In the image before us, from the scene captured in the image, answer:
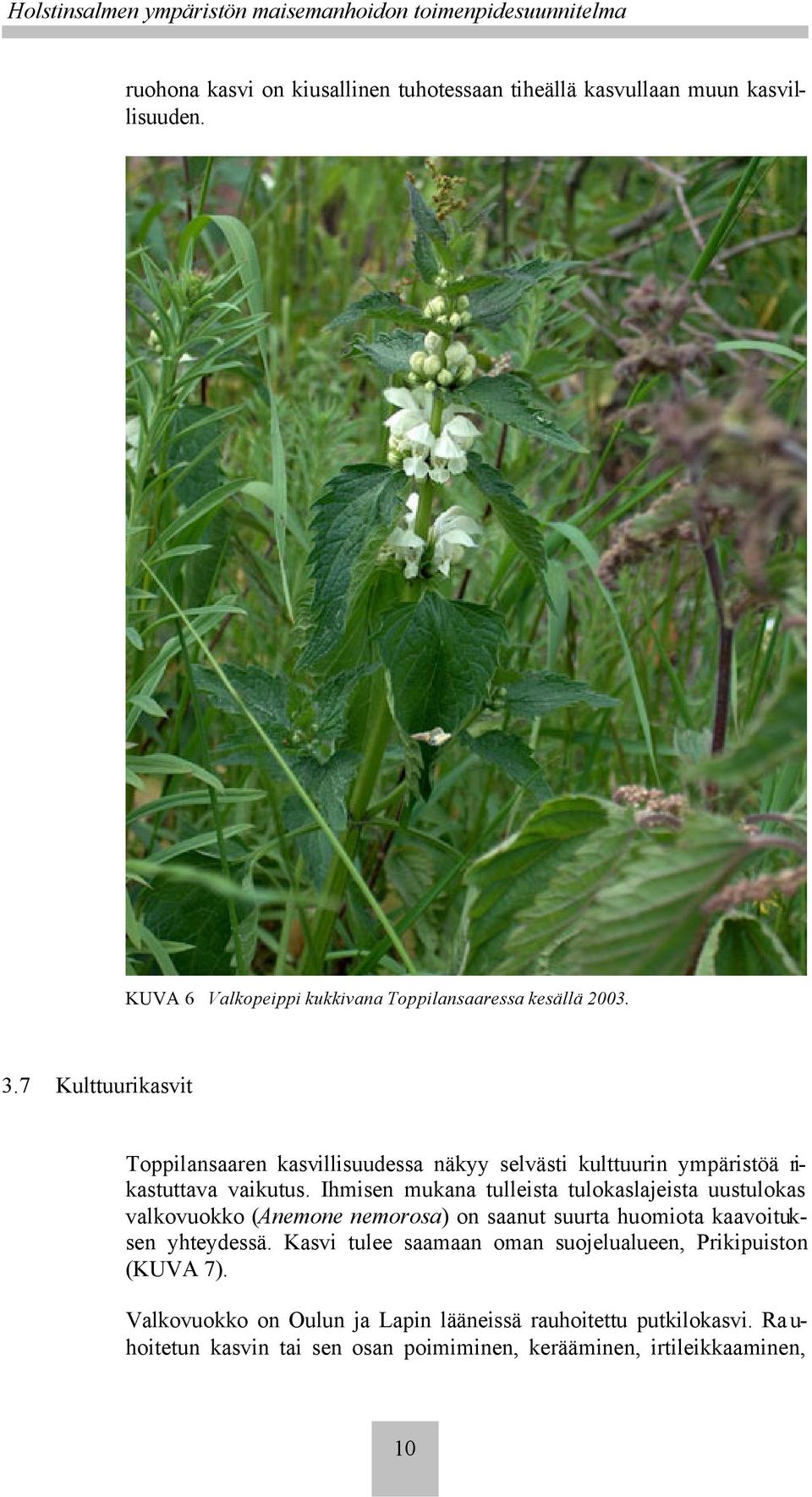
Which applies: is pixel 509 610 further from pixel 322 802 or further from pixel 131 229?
pixel 131 229

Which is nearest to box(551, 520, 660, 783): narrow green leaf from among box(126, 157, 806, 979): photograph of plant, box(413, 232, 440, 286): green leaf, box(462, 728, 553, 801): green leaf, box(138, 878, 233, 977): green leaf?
box(126, 157, 806, 979): photograph of plant

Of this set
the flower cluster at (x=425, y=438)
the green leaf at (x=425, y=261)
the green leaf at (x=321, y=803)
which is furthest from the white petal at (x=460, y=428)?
the green leaf at (x=321, y=803)

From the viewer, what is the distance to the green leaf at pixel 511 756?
134 cm

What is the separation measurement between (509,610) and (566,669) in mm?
145

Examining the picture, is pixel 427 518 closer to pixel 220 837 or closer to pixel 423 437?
pixel 423 437

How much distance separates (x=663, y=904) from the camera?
3.37 ft

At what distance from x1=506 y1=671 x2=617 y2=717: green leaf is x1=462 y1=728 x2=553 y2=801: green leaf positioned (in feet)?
0.14

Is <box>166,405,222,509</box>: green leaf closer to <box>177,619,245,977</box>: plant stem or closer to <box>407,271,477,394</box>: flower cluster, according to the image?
<box>177,619,245,977</box>: plant stem

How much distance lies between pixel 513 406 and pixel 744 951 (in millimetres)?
480

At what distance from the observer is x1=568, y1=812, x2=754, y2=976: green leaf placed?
1.00 m

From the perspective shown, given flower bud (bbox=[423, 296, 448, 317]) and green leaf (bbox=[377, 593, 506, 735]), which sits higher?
flower bud (bbox=[423, 296, 448, 317])

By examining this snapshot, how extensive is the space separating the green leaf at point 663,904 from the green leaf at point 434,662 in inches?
9.3
